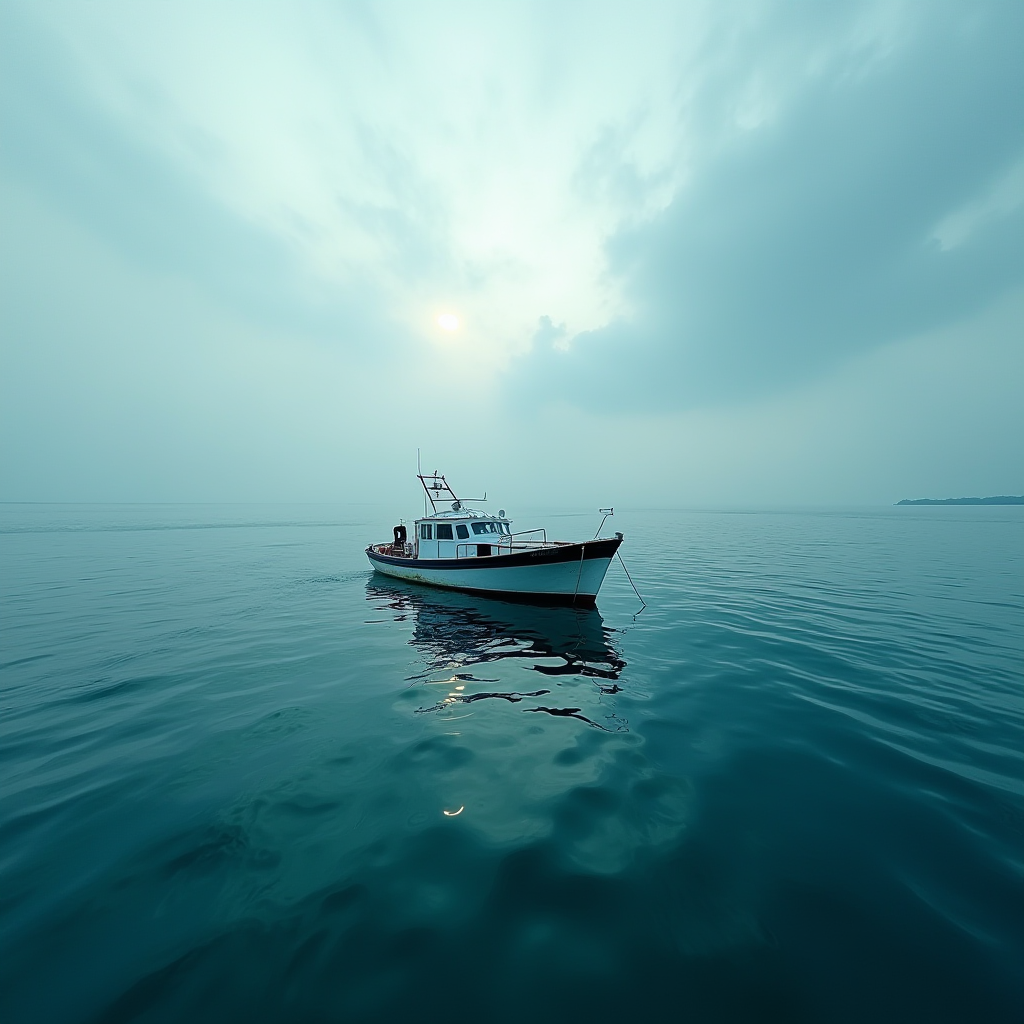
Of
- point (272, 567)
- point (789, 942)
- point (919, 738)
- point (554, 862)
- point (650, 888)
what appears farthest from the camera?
point (272, 567)

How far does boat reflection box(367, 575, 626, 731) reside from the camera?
29.5ft

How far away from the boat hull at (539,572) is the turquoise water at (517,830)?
4283 millimetres

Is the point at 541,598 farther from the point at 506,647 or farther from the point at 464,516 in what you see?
the point at 464,516

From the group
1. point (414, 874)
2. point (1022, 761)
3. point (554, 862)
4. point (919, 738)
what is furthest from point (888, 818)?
point (414, 874)

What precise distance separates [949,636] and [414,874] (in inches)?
623

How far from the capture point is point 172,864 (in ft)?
15.3

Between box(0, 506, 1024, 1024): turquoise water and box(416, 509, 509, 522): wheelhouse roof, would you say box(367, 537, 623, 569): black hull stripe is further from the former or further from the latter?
box(0, 506, 1024, 1024): turquoise water

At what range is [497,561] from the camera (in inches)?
685

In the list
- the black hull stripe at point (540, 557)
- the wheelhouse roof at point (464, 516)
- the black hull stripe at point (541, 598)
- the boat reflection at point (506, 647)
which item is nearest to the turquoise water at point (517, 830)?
the boat reflection at point (506, 647)

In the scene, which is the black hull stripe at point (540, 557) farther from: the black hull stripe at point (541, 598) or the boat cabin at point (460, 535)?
the black hull stripe at point (541, 598)

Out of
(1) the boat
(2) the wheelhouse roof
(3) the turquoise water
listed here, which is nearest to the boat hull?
(1) the boat

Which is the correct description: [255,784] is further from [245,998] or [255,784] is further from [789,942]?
[789,942]

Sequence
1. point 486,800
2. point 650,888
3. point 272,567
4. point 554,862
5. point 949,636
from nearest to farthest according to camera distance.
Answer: point 650,888
point 554,862
point 486,800
point 949,636
point 272,567

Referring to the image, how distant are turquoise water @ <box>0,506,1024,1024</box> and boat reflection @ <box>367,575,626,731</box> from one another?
16cm
